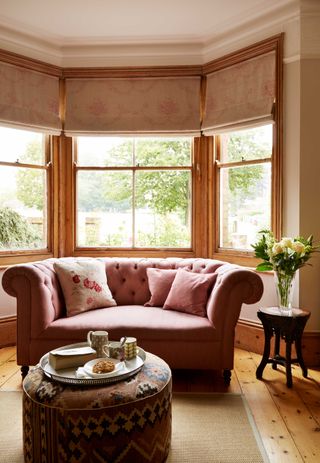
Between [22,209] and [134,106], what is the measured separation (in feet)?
5.19

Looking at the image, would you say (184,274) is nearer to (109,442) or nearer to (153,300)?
(153,300)

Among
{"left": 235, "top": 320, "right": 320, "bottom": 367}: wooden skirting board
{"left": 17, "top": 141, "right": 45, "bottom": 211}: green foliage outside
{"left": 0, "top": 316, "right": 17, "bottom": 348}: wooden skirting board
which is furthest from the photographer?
{"left": 17, "top": 141, "right": 45, "bottom": 211}: green foliage outside

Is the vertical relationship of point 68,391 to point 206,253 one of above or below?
below

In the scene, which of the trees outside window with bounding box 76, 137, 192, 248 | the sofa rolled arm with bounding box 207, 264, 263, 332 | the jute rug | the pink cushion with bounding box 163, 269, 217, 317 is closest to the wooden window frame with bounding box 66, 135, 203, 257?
the trees outside window with bounding box 76, 137, 192, 248

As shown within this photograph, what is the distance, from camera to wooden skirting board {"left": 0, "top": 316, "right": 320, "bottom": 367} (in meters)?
3.40

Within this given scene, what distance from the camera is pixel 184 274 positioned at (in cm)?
344

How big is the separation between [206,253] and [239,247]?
0.37 metres

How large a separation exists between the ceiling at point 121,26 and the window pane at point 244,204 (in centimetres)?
129

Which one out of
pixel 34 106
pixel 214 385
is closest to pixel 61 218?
pixel 34 106

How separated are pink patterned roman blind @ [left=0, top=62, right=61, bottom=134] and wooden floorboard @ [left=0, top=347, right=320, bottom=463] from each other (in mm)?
2238

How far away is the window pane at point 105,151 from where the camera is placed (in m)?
4.32

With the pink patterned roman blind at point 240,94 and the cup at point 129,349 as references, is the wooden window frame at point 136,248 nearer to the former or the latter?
the pink patterned roman blind at point 240,94

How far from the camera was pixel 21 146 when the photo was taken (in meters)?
4.09

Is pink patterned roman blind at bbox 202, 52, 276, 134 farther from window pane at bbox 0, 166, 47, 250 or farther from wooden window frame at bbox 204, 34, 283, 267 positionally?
window pane at bbox 0, 166, 47, 250
